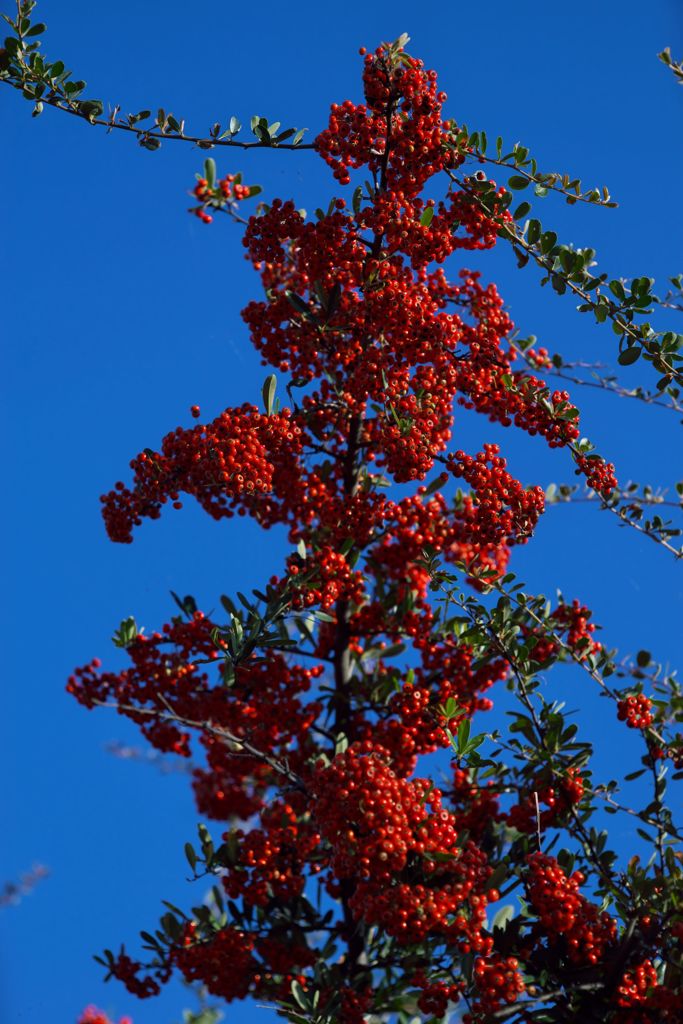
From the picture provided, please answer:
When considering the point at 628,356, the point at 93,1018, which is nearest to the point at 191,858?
the point at 93,1018

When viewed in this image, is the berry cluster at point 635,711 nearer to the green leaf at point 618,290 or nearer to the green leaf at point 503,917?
the green leaf at point 503,917

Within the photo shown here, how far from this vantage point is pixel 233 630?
13.1ft

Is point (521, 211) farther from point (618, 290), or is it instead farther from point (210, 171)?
point (210, 171)

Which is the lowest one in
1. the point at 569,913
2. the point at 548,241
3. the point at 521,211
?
the point at 569,913

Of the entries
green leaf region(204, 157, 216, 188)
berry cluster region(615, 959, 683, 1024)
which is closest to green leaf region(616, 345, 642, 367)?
green leaf region(204, 157, 216, 188)

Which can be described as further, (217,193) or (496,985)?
(217,193)

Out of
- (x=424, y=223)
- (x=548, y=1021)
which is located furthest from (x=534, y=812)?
(x=424, y=223)

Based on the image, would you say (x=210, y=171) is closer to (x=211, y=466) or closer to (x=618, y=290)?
(x=211, y=466)

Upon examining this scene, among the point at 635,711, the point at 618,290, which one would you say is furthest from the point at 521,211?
the point at 635,711

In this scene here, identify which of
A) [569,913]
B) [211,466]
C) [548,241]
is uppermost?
[548,241]

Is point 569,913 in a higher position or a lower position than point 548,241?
lower

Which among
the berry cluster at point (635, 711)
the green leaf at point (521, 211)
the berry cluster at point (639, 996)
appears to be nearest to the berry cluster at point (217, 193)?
the green leaf at point (521, 211)

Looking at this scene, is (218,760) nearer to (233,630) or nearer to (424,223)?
(233,630)

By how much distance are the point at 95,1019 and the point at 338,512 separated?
2047 millimetres
